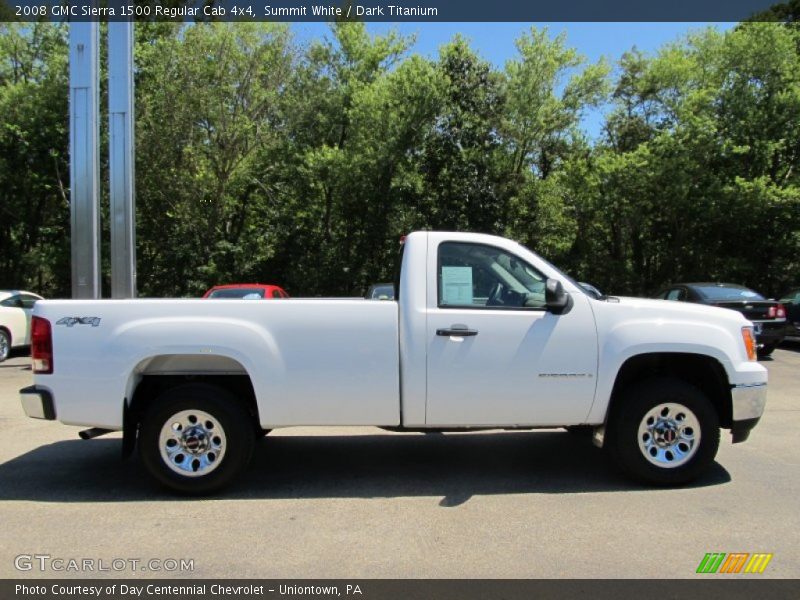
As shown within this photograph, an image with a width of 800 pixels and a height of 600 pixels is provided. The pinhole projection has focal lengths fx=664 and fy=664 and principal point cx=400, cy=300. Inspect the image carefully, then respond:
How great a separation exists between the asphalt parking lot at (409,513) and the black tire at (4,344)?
8.34 meters

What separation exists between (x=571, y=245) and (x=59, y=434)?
22.4 m

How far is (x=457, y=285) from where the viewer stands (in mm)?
5281

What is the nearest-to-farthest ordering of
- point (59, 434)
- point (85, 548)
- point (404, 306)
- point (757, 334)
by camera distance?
point (85, 548) < point (404, 306) < point (59, 434) < point (757, 334)

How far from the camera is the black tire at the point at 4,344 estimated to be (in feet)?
45.5

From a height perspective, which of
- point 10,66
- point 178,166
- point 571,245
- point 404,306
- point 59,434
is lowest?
point 59,434

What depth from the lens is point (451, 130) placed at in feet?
80.3

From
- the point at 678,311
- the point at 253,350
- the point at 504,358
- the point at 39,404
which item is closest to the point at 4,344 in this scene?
the point at 39,404

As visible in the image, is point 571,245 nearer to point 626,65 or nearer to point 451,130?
point 451,130

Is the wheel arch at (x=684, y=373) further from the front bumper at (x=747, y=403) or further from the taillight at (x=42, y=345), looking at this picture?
the taillight at (x=42, y=345)

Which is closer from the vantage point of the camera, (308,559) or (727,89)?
(308,559)

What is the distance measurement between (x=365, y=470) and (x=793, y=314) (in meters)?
12.7

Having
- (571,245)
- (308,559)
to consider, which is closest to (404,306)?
(308,559)
